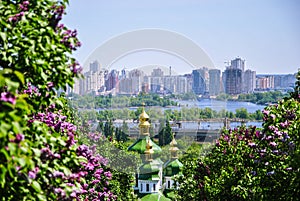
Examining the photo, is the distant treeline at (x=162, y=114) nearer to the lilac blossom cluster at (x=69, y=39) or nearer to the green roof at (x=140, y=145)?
the green roof at (x=140, y=145)

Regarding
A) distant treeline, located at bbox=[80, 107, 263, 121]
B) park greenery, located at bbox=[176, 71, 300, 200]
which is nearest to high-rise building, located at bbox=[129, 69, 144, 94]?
distant treeline, located at bbox=[80, 107, 263, 121]

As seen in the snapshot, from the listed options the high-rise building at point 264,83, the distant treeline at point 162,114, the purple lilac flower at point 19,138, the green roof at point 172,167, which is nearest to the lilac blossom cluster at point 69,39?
the purple lilac flower at point 19,138

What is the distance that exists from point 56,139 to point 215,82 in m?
24.5

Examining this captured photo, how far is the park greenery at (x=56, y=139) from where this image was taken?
4109 mm

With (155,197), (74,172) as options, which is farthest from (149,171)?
(74,172)

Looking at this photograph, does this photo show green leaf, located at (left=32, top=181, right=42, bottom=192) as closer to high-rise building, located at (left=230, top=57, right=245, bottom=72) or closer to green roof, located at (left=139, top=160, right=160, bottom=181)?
green roof, located at (left=139, top=160, right=160, bottom=181)

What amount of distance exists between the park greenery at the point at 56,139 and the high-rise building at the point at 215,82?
487 inches

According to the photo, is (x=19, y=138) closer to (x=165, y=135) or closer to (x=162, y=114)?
(x=162, y=114)

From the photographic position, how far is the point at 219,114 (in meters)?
33.5

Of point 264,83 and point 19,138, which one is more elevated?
point 264,83

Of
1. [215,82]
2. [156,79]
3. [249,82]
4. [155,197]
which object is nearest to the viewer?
[156,79]

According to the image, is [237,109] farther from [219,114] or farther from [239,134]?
[239,134]

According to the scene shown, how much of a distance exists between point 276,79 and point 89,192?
59529mm

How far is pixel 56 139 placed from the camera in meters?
4.77
